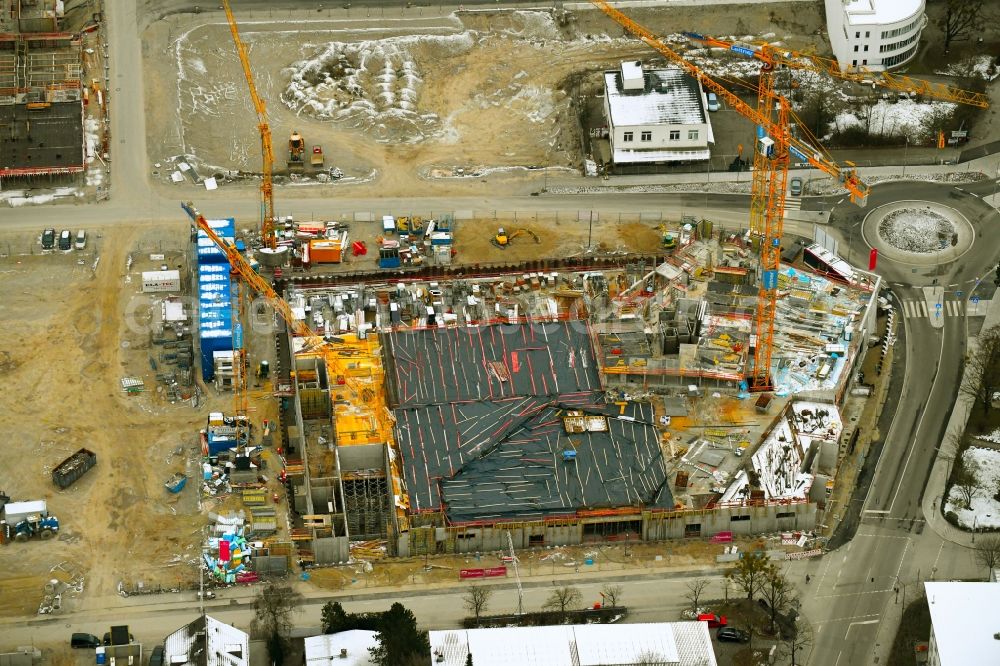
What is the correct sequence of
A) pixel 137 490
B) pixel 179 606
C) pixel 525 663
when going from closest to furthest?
pixel 525 663 < pixel 179 606 < pixel 137 490

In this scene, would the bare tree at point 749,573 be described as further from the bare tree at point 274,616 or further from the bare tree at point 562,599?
the bare tree at point 274,616

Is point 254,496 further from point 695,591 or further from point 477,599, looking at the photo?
point 695,591

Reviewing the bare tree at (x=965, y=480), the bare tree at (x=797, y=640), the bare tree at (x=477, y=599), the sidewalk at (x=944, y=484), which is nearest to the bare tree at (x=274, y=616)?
the bare tree at (x=477, y=599)

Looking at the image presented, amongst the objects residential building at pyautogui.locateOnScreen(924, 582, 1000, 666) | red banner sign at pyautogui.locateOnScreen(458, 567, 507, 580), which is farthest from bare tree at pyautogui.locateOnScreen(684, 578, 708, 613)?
residential building at pyautogui.locateOnScreen(924, 582, 1000, 666)

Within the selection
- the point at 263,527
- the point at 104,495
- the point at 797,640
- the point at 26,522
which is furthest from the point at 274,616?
the point at 797,640

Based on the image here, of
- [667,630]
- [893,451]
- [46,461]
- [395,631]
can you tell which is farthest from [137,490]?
[893,451]

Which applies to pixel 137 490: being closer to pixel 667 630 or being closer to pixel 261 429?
pixel 261 429
